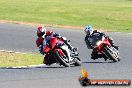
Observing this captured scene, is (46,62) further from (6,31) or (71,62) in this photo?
(6,31)

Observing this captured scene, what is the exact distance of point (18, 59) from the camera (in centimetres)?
2434

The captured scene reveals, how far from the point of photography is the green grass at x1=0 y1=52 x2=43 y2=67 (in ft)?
76.0

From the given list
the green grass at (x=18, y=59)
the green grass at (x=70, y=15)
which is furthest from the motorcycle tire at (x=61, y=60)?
the green grass at (x=70, y=15)

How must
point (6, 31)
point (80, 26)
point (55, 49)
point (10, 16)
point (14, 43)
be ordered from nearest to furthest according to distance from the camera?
point (55, 49), point (14, 43), point (6, 31), point (80, 26), point (10, 16)

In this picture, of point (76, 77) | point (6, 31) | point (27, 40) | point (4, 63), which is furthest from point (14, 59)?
point (6, 31)

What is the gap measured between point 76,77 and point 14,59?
20.7ft

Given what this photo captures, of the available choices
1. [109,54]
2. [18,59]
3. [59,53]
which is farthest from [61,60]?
[18,59]

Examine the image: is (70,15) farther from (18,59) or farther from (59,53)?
(59,53)

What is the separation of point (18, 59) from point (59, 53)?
137 inches

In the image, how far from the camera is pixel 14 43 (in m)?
31.2

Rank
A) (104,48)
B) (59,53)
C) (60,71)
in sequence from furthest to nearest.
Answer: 1. (104,48)
2. (59,53)
3. (60,71)

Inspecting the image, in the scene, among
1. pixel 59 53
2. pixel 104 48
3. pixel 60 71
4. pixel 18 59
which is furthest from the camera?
pixel 18 59

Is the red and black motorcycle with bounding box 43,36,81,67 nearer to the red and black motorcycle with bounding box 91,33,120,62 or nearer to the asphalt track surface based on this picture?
the asphalt track surface

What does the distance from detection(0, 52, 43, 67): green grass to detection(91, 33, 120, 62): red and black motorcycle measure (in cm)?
237
